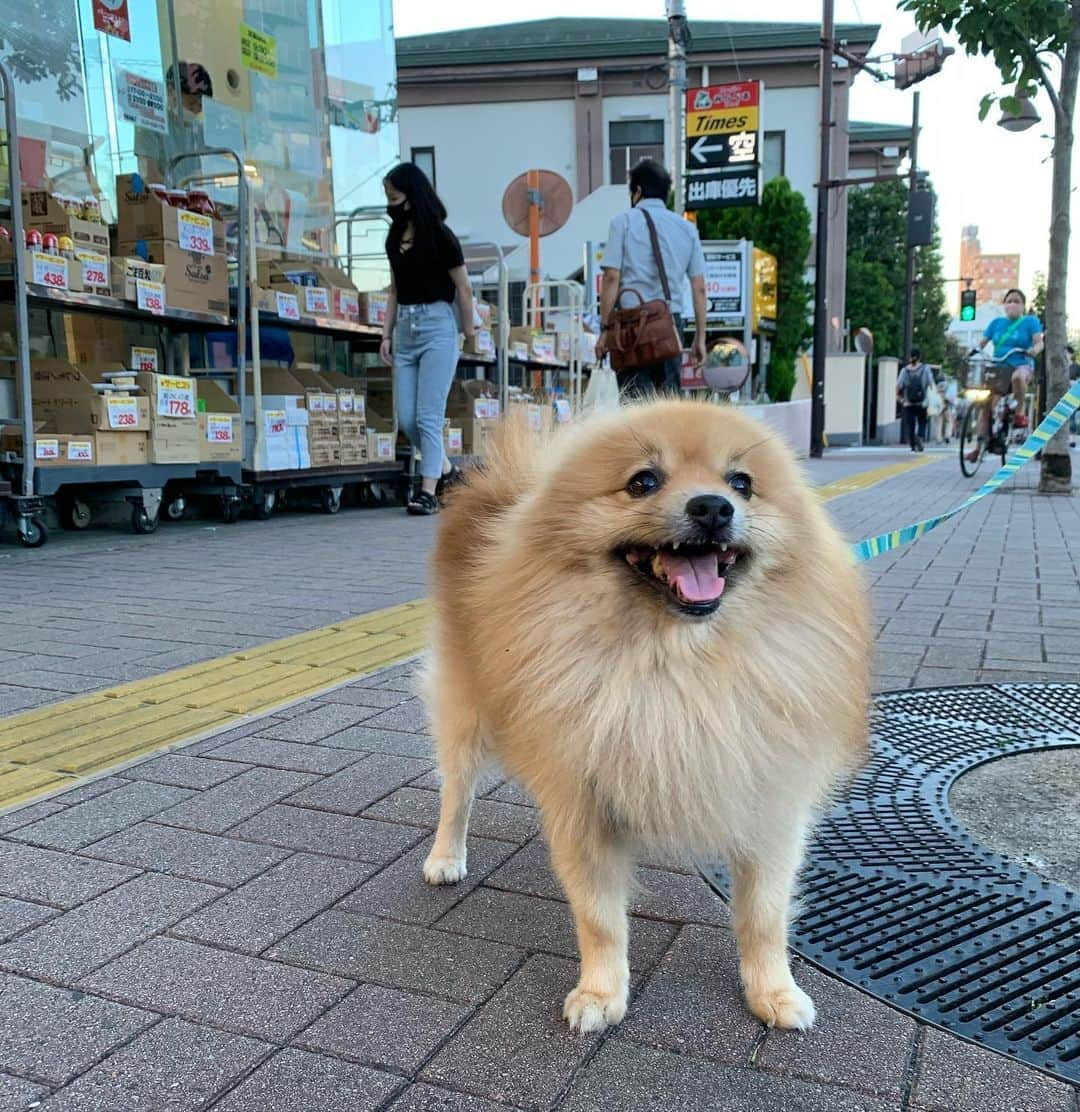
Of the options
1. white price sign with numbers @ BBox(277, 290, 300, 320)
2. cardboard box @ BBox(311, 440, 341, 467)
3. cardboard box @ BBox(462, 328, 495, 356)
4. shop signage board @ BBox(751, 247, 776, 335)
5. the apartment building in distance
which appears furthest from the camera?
the apartment building in distance

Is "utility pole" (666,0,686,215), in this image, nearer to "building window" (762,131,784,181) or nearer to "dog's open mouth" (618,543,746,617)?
"building window" (762,131,784,181)

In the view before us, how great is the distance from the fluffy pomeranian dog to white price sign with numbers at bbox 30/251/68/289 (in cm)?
575

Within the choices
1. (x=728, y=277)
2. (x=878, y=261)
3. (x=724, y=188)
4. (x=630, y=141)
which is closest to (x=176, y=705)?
(x=724, y=188)

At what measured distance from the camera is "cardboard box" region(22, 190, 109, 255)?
22.2 ft

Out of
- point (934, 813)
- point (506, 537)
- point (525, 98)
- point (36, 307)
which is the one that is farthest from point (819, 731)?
point (525, 98)

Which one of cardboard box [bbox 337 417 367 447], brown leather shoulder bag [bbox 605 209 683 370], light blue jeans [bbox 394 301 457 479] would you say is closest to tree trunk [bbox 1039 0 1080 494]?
brown leather shoulder bag [bbox 605 209 683 370]

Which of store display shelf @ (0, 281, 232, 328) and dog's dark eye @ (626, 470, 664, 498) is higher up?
store display shelf @ (0, 281, 232, 328)

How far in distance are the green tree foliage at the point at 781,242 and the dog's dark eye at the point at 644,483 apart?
2059cm

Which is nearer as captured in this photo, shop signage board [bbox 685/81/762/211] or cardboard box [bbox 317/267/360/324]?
cardboard box [bbox 317/267/360/324]

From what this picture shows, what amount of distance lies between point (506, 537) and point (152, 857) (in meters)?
1.25

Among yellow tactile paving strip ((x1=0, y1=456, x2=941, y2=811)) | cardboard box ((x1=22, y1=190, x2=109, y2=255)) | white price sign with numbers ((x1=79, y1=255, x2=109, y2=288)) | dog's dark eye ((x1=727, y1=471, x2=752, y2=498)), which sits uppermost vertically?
cardboard box ((x1=22, y1=190, x2=109, y2=255))

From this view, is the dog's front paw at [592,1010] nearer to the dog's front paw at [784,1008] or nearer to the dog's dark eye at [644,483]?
the dog's front paw at [784,1008]

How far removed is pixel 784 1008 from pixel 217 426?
22.0ft

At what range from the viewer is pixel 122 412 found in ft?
22.5
